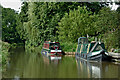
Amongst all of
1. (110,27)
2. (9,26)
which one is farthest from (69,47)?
(9,26)

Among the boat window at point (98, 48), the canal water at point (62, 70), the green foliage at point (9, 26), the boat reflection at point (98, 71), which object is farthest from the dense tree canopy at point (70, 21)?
the green foliage at point (9, 26)

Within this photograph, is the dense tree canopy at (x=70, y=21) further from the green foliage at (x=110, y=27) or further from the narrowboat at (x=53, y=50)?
the narrowboat at (x=53, y=50)

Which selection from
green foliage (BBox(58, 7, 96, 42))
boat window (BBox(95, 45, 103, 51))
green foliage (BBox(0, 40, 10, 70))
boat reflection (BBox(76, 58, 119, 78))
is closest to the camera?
boat reflection (BBox(76, 58, 119, 78))

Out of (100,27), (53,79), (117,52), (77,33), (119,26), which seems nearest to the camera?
(53,79)

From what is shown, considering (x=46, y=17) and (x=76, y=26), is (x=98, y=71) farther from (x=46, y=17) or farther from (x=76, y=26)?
(x=46, y=17)

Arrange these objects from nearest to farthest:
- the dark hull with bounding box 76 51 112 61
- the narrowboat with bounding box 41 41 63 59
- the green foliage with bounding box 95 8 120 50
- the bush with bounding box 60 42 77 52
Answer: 1. the dark hull with bounding box 76 51 112 61
2. the green foliage with bounding box 95 8 120 50
3. the narrowboat with bounding box 41 41 63 59
4. the bush with bounding box 60 42 77 52

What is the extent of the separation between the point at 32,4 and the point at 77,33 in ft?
41.1

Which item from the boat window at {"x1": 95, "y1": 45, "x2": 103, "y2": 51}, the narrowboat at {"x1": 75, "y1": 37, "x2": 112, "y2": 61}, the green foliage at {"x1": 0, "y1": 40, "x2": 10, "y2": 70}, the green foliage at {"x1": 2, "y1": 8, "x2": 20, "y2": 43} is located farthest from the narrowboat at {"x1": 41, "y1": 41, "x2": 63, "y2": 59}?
the green foliage at {"x1": 2, "y1": 8, "x2": 20, "y2": 43}

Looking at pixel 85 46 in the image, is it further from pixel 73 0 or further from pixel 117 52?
pixel 73 0

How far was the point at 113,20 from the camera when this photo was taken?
86.0 ft

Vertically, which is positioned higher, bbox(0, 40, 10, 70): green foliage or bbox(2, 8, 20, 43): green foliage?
bbox(2, 8, 20, 43): green foliage

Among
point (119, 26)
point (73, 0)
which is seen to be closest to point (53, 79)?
point (119, 26)

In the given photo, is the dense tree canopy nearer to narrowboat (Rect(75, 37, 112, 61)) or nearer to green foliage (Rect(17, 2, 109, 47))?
green foliage (Rect(17, 2, 109, 47))

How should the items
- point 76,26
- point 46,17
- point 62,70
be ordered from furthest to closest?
point 46,17 < point 76,26 < point 62,70
